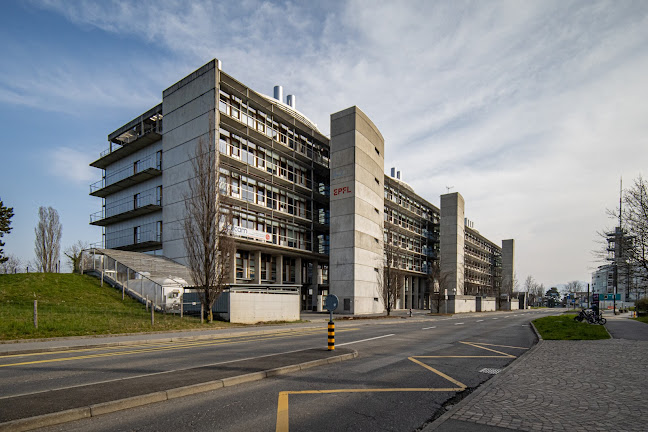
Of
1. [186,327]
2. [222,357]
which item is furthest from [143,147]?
[222,357]

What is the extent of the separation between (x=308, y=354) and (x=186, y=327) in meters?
10.6

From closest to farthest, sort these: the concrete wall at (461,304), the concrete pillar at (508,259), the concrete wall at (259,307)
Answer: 1. the concrete wall at (259,307)
2. the concrete wall at (461,304)
3. the concrete pillar at (508,259)

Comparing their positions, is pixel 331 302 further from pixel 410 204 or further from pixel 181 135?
pixel 410 204

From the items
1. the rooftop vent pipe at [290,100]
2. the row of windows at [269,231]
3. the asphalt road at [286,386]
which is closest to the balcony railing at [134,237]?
the row of windows at [269,231]

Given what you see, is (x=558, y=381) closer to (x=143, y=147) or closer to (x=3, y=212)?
(x=143, y=147)

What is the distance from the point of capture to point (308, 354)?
34.2 ft

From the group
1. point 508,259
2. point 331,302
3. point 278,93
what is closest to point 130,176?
point 278,93

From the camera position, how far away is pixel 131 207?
1672 inches

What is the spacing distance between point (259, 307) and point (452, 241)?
177 ft

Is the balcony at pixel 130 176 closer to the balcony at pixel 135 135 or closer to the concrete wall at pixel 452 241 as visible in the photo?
the balcony at pixel 135 135

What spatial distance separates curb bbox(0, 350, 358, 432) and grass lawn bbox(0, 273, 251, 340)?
10604mm

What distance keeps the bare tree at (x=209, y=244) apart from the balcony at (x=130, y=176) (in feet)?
57.0

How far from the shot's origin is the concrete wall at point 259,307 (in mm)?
23078

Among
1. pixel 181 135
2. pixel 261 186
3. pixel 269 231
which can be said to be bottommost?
pixel 269 231
